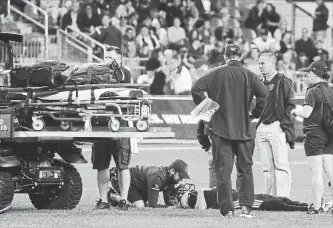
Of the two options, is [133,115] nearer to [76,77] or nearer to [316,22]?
[76,77]

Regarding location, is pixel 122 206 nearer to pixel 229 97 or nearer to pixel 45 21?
pixel 229 97

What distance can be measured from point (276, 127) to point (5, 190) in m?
3.96

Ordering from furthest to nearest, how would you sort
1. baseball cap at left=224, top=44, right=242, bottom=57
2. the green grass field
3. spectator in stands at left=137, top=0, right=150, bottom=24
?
spectator in stands at left=137, top=0, right=150, bottom=24
baseball cap at left=224, top=44, right=242, bottom=57
the green grass field

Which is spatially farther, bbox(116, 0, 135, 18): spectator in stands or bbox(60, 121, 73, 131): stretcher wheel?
bbox(116, 0, 135, 18): spectator in stands

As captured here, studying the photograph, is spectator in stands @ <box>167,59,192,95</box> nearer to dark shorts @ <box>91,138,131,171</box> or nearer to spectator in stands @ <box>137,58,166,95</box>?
spectator in stands @ <box>137,58,166,95</box>

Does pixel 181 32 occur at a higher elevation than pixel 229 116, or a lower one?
higher

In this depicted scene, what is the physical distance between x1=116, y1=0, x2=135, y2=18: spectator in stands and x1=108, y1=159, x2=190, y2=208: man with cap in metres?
18.2

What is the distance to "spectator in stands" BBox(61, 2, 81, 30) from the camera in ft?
105

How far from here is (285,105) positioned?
53.7 feet

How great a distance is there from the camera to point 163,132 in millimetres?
15484

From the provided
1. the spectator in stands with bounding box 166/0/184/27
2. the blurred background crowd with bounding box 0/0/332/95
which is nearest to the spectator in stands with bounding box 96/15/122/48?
the blurred background crowd with bounding box 0/0/332/95

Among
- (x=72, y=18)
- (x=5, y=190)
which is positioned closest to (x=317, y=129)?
(x=5, y=190)

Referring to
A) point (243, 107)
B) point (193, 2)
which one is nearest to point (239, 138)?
point (243, 107)

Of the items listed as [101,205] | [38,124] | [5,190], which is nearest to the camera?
[5,190]
